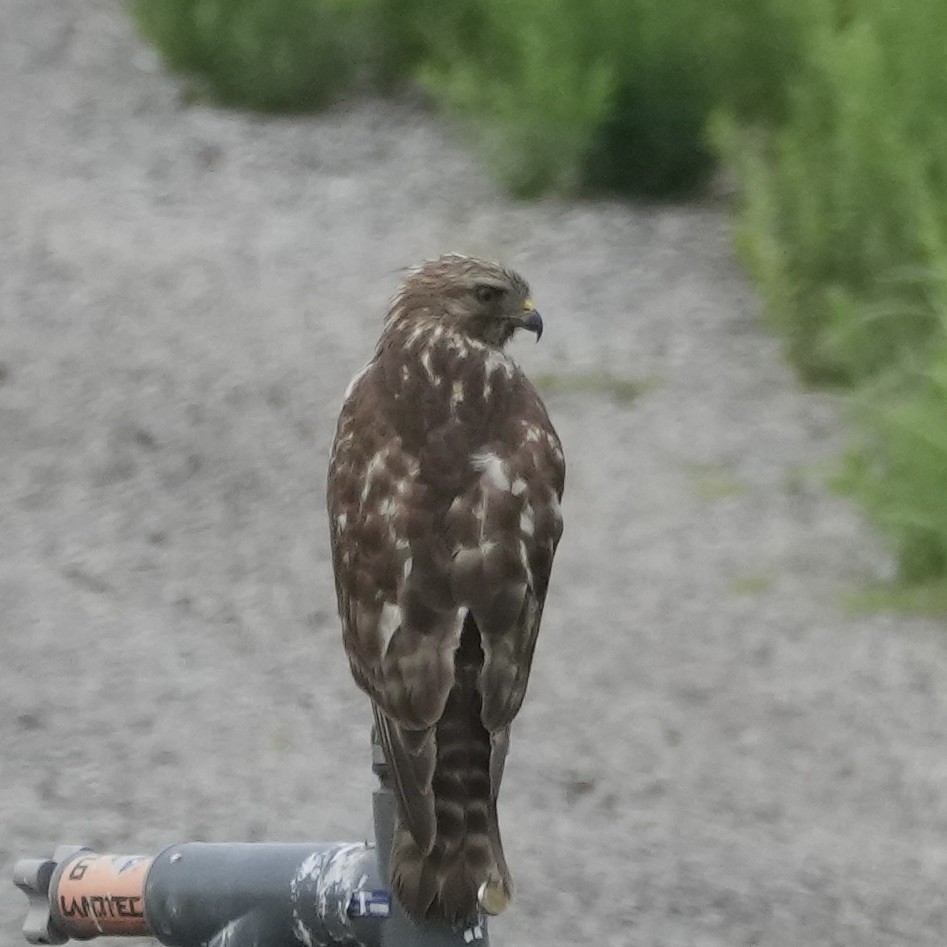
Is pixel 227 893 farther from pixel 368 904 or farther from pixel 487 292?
pixel 487 292

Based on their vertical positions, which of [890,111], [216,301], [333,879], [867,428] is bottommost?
[216,301]

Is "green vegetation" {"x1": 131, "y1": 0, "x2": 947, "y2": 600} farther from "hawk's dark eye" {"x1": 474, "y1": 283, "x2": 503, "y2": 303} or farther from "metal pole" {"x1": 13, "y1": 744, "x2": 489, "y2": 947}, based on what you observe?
"metal pole" {"x1": 13, "y1": 744, "x2": 489, "y2": 947}

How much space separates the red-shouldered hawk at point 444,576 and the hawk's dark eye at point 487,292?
0.48 feet

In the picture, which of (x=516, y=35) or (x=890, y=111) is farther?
(x=516, y=35)

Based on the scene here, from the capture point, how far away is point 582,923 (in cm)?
445

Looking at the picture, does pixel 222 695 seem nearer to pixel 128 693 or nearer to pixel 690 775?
pixel 128 693

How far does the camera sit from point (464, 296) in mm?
3395

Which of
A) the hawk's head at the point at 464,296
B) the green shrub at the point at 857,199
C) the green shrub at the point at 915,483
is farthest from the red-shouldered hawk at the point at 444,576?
the green shrub at the point at 857,199

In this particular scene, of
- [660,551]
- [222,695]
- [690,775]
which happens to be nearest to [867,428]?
[660,551]

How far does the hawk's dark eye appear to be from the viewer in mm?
3395

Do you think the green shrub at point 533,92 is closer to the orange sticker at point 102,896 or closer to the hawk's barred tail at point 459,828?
the orange sticker at point 102,896

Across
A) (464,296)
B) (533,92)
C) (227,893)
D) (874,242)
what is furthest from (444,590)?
(533,92)

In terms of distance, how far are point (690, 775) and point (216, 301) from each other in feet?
11.1

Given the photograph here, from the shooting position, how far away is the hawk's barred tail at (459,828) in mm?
2668
